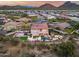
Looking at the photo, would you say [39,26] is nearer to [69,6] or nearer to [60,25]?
[60,25]

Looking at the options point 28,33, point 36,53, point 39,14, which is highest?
point 39,14

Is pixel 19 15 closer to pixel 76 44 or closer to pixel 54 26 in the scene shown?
pixel 54 26

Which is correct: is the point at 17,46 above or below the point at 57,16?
below

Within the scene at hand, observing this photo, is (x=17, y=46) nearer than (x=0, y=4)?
Yes

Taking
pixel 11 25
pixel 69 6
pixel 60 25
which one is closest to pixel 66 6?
pixel 69 6

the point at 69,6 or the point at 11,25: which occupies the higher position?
the point at 69,6

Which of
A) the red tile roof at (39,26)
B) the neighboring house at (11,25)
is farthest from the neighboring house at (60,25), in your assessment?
the neighboring house at (11,25)

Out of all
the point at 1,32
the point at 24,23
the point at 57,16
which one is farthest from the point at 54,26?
the point at 1,32

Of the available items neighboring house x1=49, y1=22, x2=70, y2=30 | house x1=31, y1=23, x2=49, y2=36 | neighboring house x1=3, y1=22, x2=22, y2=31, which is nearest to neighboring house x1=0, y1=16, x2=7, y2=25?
neighboring house x1=3, y1=22, x2=22, y2=31
